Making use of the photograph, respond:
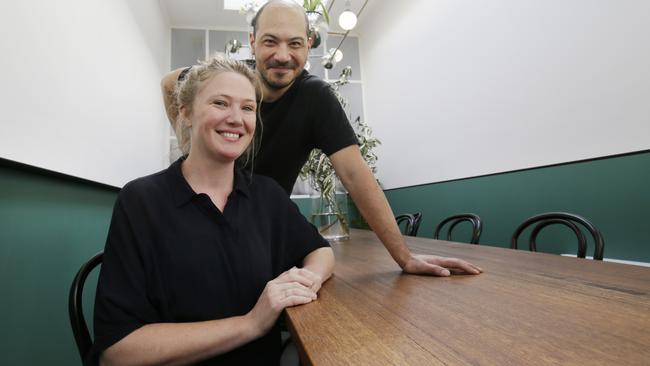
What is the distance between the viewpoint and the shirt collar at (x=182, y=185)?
87 centimetres

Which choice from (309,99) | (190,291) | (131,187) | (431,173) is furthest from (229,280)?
(431,173)

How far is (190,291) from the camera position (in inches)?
31.2

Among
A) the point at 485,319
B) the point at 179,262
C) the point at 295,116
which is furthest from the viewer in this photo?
the point at 295,116

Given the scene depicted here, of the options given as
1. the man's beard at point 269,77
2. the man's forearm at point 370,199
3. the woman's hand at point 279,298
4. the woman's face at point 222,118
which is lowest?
the woman's hand at point 279,298

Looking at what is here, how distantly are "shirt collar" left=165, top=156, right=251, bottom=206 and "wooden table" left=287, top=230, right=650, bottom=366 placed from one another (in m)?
0.35

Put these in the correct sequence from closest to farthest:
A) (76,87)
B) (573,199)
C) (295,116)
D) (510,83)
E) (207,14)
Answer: (295,116), (76,87), (573,199), (510,83), (207,14)

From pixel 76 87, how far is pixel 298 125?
3.84 ft

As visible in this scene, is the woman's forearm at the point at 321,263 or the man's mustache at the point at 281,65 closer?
the woman's forearm at the point at 321,263

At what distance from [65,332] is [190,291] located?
3.27 feet

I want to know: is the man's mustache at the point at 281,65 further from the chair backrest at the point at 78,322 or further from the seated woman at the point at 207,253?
the chair backrest at the point at 78,322

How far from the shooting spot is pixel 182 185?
0.89 metres

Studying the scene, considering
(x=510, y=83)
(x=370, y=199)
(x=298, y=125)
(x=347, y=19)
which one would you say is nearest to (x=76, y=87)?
(x=298, y=125)

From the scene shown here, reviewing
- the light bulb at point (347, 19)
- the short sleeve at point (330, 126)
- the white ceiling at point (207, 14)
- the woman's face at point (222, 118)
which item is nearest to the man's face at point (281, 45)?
the short sleeve at point (330, 126)

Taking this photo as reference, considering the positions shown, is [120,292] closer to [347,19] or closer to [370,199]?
[370,199]
